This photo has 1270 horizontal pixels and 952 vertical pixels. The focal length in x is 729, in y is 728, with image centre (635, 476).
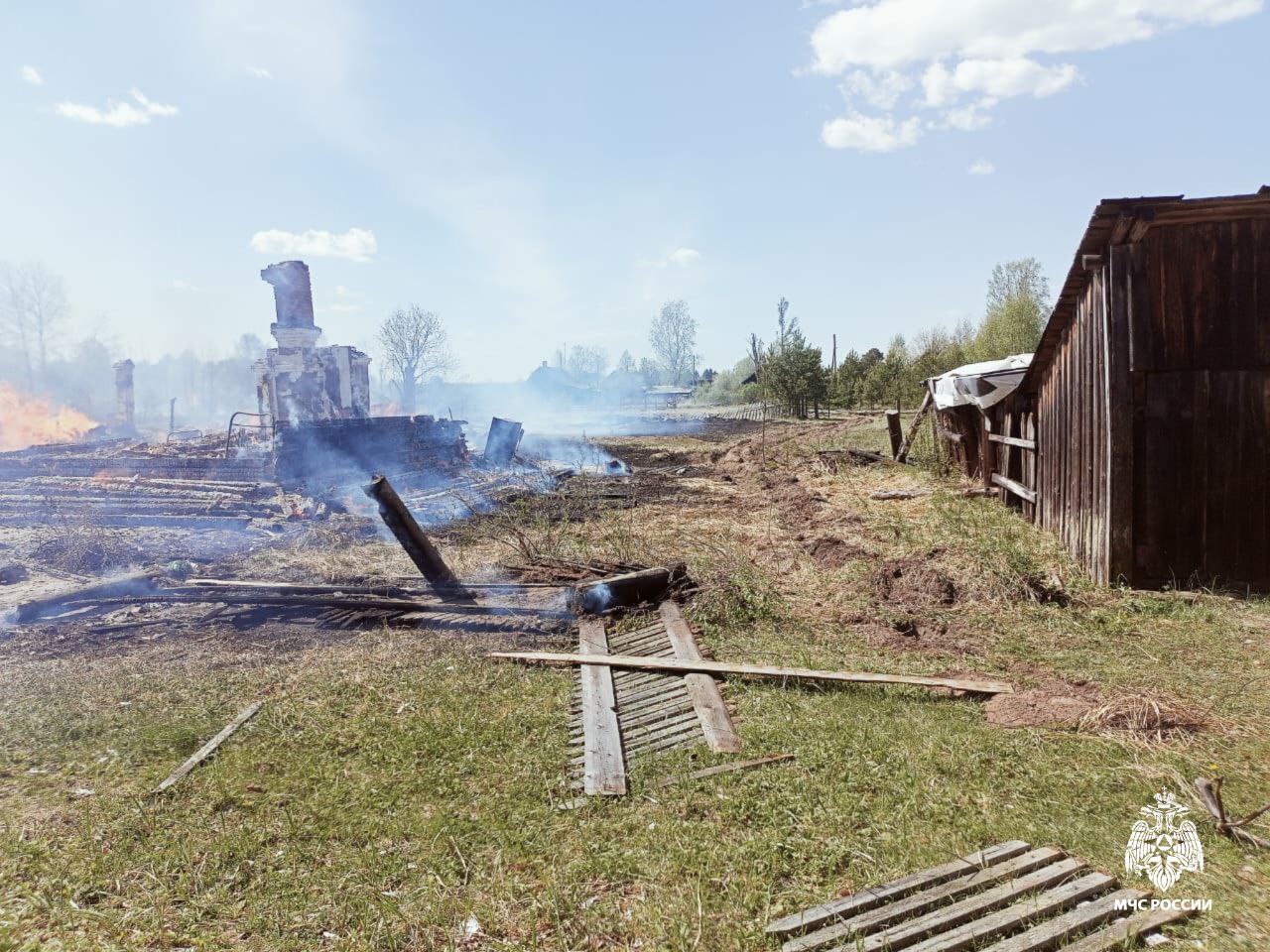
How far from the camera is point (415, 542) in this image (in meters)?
8.24

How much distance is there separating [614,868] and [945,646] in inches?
157

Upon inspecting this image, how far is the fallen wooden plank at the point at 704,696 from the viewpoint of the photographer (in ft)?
15.2

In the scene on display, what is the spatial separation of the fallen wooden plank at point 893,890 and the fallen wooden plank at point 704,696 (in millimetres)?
1483

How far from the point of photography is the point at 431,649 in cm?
688

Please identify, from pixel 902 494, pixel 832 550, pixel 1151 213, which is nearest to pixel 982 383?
pixel 902 494

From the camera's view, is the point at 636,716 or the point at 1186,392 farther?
the point at 1186,392

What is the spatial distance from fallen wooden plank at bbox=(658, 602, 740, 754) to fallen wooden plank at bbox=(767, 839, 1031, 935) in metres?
1.48

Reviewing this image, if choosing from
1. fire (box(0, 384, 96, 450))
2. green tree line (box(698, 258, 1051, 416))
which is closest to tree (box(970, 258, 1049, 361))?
green tree line (box(698, 258, 1051, 416))

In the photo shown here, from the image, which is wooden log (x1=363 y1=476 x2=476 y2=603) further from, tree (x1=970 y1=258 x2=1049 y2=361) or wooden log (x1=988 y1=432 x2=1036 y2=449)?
tree (x1=970 y1=258 x2=1049 y2=361)

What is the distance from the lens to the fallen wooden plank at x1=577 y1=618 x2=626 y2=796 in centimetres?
421

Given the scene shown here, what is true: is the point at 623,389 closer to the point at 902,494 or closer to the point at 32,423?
the point at 32,423

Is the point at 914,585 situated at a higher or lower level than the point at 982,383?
lower

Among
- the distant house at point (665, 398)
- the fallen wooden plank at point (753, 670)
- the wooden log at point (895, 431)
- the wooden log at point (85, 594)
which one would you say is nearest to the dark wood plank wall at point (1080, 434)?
the fallen wooden plank at point (753, 670)

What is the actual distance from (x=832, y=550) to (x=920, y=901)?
277 inches
